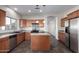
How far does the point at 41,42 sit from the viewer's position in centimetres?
611

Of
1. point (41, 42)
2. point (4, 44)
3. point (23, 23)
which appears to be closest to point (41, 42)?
point (41, 42)

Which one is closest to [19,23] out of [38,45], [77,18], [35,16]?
Answer: [35,16]

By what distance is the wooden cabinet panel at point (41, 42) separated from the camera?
240 inches

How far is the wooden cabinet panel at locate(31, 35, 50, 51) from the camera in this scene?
20.0ft

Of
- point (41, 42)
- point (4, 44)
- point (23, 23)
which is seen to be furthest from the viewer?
point (23, 23)

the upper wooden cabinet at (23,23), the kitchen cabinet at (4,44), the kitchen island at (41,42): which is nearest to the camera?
the kitchen cabinet at (4,44)

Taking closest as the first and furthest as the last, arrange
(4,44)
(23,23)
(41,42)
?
(4,44) → (41,42) → (23,23)

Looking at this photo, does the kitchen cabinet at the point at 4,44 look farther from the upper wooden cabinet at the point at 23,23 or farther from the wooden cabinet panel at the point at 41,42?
the upper wooden cabinet at the point at 23,23

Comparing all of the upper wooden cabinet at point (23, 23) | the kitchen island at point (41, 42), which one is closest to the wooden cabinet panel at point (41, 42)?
the kitchen island at point (41, 42)

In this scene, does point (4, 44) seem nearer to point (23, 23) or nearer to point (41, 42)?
point (41, 42)

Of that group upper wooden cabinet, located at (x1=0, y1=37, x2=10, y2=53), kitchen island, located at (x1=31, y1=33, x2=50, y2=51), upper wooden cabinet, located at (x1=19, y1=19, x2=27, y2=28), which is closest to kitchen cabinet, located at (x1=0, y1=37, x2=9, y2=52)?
upper wooden cabinet, located at (x1=0, y1=37, x2=10, y2=53)

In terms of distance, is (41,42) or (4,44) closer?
(4,44)
